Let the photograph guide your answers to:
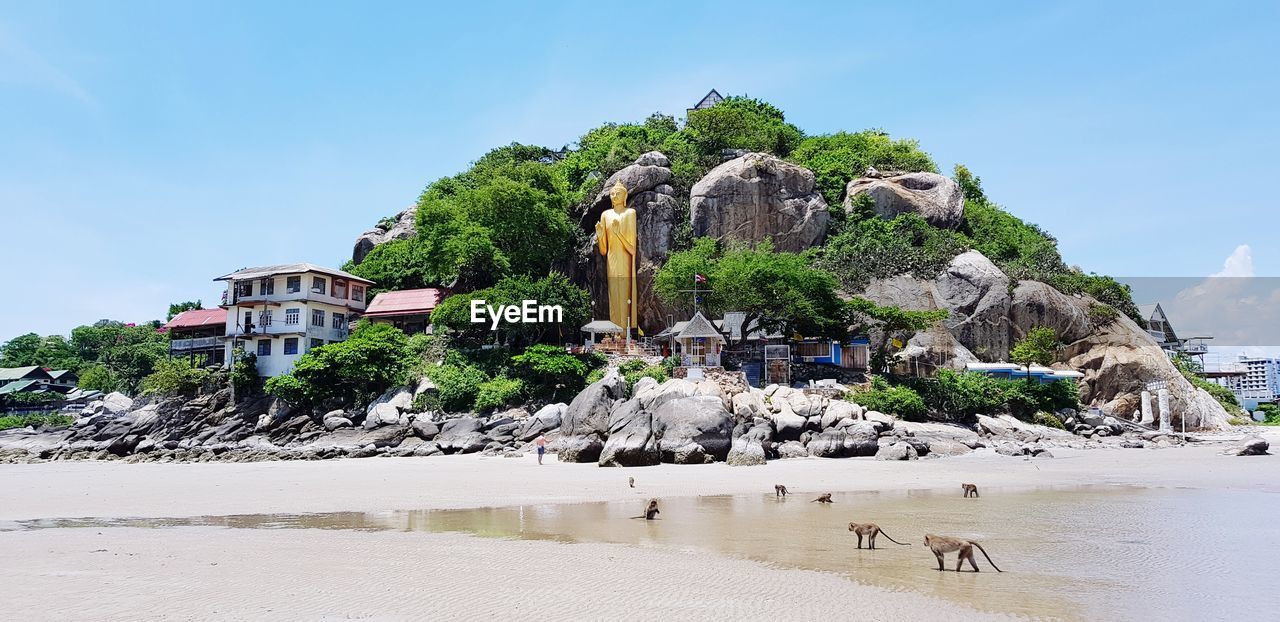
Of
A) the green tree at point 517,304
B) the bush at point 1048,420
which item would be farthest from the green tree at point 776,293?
the bush at point 1048,420

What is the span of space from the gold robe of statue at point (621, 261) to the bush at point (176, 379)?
26.3m

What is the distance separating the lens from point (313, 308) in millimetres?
49969

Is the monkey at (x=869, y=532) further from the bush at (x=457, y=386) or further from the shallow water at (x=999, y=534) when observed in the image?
the bush at (x=457, y=386)

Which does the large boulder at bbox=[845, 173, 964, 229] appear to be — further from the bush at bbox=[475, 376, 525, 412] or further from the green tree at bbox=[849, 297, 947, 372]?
the bush at bbox=[475, 376, 525, 412]

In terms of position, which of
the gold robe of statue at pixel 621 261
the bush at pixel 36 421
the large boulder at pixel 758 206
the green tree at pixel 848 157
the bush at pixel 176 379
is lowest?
the bush at pixel 36 421

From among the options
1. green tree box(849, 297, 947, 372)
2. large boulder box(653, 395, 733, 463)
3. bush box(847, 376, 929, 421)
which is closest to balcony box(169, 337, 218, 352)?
large boulder box(653, 395, 733, 463)

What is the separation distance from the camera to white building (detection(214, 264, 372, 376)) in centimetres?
4888

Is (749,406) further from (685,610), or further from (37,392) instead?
(37,392)

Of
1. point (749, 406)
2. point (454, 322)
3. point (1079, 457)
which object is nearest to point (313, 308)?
point (454, 322)

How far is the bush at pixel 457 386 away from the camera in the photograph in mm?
41500

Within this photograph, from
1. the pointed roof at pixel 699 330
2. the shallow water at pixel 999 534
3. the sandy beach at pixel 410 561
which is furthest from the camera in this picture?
the pointed roof at pixel 699 330

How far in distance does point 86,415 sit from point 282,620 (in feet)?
179

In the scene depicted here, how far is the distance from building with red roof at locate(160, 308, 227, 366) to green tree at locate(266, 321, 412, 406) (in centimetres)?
1151

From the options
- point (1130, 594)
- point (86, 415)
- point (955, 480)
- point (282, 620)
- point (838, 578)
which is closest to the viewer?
point (282, 620)
